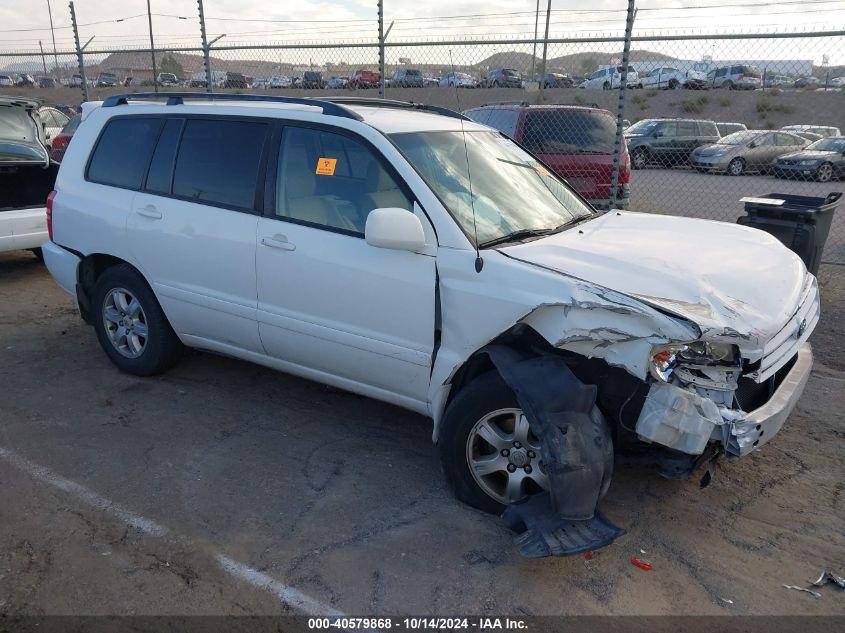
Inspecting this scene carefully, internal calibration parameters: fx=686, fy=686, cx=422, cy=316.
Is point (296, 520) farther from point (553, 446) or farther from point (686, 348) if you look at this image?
point (686, 348)

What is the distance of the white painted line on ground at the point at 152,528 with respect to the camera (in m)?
2.80

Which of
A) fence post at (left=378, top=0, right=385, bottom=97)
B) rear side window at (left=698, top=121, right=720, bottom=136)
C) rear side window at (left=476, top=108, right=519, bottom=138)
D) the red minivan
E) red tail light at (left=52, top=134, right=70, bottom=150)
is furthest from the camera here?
rear side window at (left=698, top=121, right=720, bottom=136)

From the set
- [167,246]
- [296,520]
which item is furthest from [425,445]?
[167,246]

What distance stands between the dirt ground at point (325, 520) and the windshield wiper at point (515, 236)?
4.29ft

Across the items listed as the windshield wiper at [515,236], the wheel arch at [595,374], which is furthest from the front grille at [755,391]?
the windshield wiper at [515,236]

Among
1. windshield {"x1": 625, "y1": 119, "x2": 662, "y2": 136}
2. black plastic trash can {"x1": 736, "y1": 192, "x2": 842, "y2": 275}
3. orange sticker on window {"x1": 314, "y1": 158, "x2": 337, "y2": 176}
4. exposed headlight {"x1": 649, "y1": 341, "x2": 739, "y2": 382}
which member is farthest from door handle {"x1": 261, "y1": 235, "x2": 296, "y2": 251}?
windshield {"x1": 625, "y1": 119, "x2": 662, "y2": 136}

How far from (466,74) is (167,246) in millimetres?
11717

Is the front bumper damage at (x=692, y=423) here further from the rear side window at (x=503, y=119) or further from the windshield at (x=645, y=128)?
the windshield at (x=645, y=128)

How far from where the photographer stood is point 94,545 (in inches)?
124

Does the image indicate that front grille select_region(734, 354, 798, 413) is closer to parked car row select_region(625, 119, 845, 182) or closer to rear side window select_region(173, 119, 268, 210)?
rear side window select_region(173, 119, 268, 210)

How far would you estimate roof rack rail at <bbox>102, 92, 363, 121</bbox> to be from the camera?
13.0ft

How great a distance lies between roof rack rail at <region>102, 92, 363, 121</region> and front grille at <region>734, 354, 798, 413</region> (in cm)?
243

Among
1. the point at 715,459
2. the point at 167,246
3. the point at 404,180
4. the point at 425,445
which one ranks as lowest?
the point at 425,445

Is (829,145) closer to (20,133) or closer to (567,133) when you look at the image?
(567,133)
